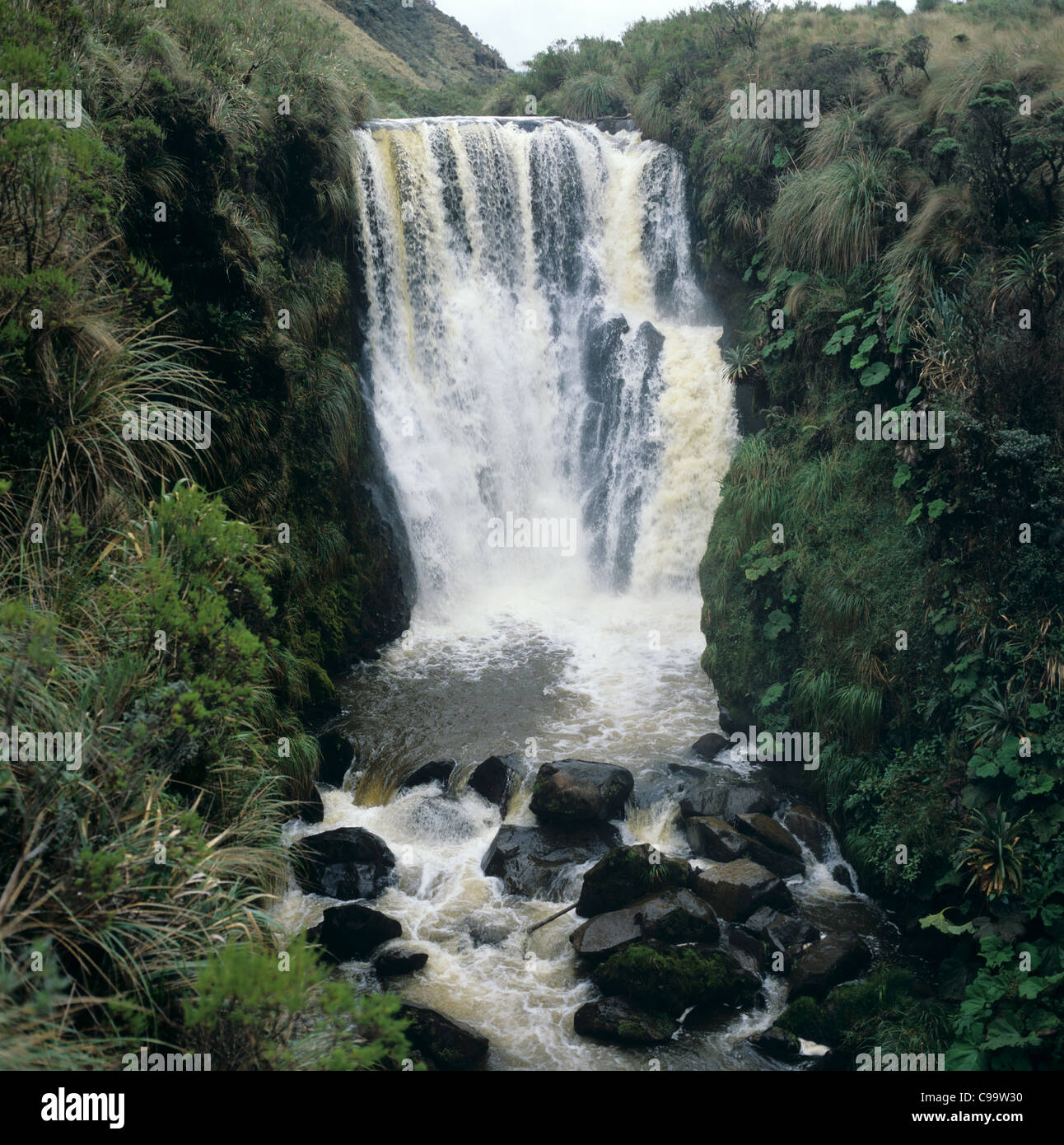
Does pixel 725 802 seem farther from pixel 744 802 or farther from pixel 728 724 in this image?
pixel 728 724

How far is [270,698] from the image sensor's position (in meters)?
8.40

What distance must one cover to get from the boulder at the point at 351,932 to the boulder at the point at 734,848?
3136 millimetres

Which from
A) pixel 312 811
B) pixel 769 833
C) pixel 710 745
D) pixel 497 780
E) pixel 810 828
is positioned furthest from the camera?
pixel 710 745

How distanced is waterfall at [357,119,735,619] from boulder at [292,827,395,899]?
5729mm

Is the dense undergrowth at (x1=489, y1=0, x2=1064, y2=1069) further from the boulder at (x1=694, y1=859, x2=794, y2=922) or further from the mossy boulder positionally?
the boulder at (x1=694, y1=859, x2=794, y2=922)

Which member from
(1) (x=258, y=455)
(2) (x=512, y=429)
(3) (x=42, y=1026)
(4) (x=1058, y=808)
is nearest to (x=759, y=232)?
(2) (x=512, y=429)

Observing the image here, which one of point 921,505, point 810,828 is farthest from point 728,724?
point 921,505

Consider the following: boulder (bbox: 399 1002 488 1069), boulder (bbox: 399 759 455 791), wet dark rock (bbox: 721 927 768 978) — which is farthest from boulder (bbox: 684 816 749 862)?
boulder (bbox: 399 1002 488 1069)

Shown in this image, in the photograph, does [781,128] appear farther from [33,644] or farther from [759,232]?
[33,644]

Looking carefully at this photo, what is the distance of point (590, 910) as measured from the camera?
8031 mm

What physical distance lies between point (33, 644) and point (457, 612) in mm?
9931

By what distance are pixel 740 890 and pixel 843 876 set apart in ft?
4.08

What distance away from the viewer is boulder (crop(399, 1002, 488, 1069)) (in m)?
6.43

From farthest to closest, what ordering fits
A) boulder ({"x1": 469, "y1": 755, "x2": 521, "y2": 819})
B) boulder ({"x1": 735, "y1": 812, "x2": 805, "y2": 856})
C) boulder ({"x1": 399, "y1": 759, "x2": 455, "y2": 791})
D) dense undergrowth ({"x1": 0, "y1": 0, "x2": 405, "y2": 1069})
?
1. boulder ({"x1": 399, "y1": 759, "x2": 455, "y2": 791})
2. boulder ({"x1": 469, "y1": 755, "x2": 521, "y2": 819})
3. boulder ({"x1": 735, "y1": 812, "x2": 805, "y2": 856})
4. dense undergrowth ({"x1": 0, "y1": 0, "x2": 405, "y2": 1069})
